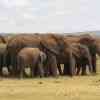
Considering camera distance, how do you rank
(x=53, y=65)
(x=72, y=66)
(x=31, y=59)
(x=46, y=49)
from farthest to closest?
1. (x=72, y=66)
2. (x=46, y=49)
3. (x=53, y=65)
4. (x=31, y=59)

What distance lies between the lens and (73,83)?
78.9 feet

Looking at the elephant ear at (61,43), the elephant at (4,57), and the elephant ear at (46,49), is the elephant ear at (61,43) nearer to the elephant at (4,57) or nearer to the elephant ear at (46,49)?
the elephant ear at (46,49)

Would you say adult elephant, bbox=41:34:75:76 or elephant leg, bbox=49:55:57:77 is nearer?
elephant leg, bbox=49:55:57:77

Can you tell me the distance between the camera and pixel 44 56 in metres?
28.2

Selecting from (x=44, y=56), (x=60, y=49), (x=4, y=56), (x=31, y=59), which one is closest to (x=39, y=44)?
(x=60, y=49)

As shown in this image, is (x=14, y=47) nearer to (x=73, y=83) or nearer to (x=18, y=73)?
(x=18, y=73)

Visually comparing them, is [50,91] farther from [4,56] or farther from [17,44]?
[17,44]

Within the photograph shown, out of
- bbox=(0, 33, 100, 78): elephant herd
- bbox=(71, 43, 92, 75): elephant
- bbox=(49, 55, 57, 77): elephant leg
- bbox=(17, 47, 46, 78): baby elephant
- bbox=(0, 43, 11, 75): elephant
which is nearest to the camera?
bbox=(17, 47, 46, 78): baby elephant

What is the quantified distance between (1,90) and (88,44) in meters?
11.9

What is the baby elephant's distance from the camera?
90.2ft

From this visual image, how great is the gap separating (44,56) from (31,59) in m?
0.85

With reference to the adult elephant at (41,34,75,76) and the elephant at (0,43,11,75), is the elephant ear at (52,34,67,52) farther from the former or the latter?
the elephant at (0,43,11,75)

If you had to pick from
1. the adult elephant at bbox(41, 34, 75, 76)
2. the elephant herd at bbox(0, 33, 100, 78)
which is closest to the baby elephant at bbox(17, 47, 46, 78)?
the elephant herd at bbox(0, 33, 100, 78)

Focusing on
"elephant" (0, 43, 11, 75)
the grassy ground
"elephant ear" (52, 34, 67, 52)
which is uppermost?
"elephant ear" (52, 34, 67, 52)
